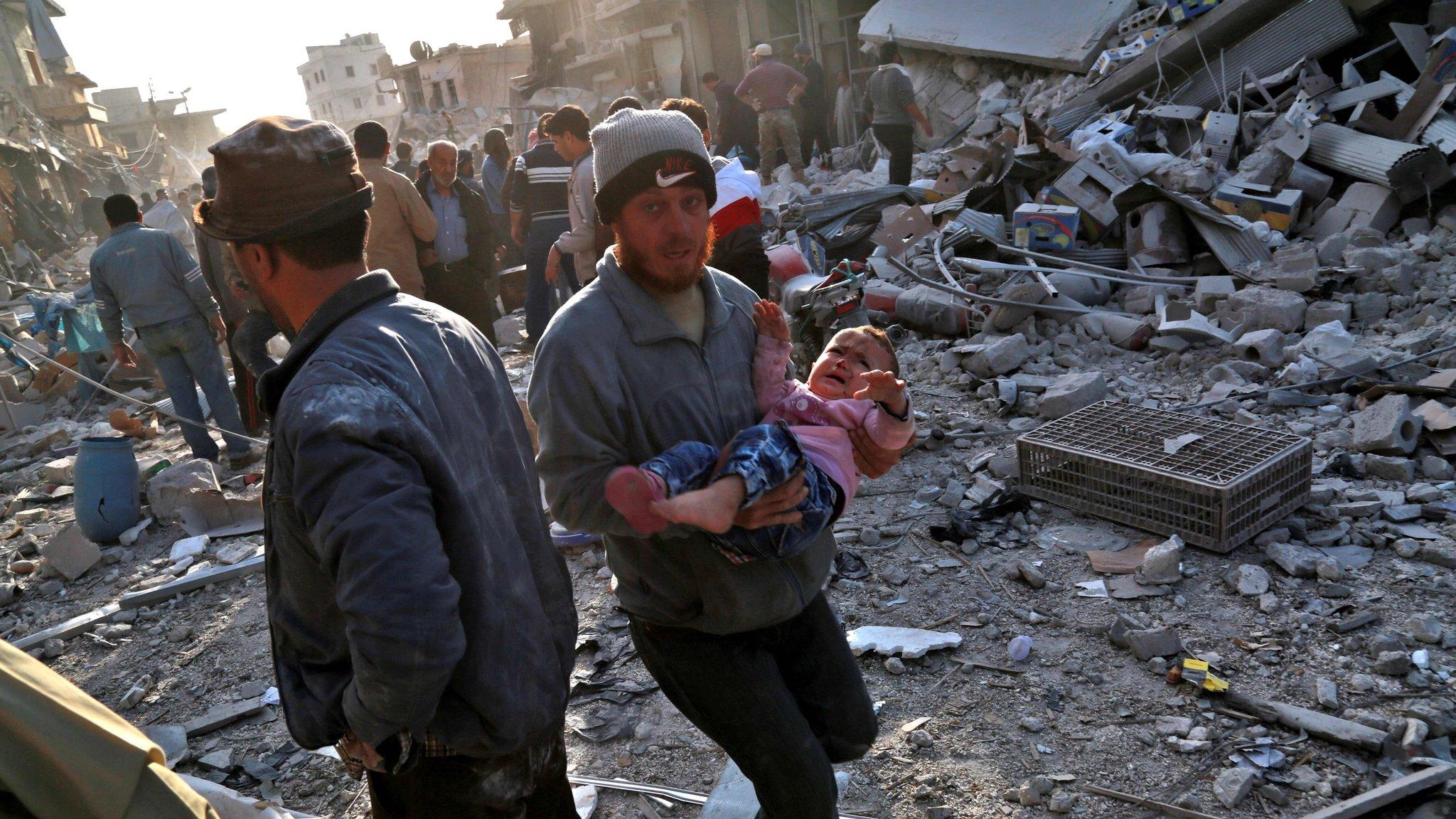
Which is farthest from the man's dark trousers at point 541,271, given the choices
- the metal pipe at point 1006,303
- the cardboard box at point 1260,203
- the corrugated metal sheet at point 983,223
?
the cardboard box at point 1260,203

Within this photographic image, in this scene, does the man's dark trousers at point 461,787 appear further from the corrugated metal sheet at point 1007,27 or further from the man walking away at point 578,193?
the corrugated metal sheet at point 1007,27

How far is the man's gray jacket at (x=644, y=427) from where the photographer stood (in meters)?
2.01

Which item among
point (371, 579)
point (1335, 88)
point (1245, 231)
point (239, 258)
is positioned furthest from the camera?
point (1335, 88)

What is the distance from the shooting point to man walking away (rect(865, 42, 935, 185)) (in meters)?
11.3

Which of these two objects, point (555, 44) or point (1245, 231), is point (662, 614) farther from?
point (555, 44)

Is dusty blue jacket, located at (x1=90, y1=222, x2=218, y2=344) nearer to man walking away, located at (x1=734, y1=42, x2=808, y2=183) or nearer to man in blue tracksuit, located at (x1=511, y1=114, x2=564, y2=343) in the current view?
man in blue tracksuit, located at (x1=511, y1=114, x2=564, y2=343)

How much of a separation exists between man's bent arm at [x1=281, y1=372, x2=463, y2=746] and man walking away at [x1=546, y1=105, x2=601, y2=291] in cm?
430

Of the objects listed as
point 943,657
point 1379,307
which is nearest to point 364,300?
point 943,657

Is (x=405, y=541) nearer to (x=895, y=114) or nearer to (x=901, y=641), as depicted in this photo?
(x=901, y=641)

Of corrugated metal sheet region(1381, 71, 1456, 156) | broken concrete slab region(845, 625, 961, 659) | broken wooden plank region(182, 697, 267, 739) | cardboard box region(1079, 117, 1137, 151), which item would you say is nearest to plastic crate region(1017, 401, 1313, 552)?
broken concrete slab region(845, 625, 961, 659)

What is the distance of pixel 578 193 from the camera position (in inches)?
233

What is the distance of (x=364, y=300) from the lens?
180 centimetres

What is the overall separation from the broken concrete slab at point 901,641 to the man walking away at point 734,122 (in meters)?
11.7

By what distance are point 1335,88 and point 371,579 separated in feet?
36.5
